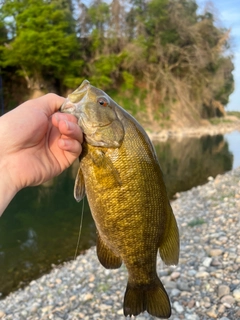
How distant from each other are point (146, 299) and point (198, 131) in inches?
1414

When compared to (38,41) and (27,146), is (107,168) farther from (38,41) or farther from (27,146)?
(38,41)

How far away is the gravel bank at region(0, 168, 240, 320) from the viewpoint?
14.3ft

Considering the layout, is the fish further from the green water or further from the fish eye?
the green water

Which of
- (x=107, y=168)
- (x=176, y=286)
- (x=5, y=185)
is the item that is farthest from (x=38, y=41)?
(x=107, y=168)

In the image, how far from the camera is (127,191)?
231 cm

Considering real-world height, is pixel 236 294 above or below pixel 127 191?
below

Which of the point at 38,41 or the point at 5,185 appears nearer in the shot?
the point at 5,185

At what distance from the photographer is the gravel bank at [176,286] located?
14.3 ft

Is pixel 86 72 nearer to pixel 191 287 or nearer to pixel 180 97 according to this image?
pixel 180 97

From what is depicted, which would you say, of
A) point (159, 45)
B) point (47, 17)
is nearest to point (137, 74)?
point (159, 45)

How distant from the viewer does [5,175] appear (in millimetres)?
2676

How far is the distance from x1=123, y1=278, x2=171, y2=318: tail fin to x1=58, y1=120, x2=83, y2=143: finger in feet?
3.97

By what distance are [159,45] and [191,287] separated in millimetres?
36046

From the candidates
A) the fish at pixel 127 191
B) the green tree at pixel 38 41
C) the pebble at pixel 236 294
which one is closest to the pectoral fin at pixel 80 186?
the fish at pixel 127 191
